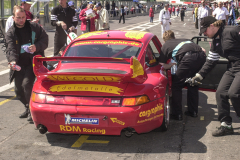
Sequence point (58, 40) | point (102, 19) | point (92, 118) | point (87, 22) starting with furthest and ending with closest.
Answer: point (102, 19) < point (87, 22) < point (58, 40) < point (92, 118)

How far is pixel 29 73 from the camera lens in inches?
224

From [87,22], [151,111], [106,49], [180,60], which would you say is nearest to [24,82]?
[106,49]

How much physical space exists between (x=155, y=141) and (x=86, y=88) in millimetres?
1262

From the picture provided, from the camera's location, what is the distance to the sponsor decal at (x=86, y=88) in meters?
4.25

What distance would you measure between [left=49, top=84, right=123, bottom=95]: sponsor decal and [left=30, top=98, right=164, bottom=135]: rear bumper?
21 cm

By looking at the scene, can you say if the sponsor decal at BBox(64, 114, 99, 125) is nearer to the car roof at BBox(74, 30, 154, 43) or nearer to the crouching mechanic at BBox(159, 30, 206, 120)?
the car roof at BBox(74, 30, 154, 43)

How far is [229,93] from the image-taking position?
15.9 feet

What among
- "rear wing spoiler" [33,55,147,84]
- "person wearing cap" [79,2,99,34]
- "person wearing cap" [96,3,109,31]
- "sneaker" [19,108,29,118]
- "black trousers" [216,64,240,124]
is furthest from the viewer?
"person wearing cap" [96,3,109,31]

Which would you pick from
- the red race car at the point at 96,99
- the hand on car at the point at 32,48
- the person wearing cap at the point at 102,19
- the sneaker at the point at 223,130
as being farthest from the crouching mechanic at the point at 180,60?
the person wearing cap at the point at 102,19

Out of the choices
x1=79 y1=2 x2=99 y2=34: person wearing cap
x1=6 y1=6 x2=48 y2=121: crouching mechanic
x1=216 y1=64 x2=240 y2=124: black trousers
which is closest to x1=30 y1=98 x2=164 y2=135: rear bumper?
x1=216 y1=64 x2=240 y2=124: black trousers

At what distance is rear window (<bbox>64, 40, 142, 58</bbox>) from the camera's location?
5141 mm

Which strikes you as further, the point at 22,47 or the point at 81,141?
the point at 22,47

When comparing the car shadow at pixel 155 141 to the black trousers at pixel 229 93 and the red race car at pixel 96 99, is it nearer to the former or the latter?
the red race car at pixel 96 99

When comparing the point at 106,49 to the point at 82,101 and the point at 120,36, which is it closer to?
the point at 120,36
